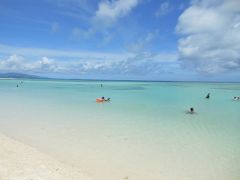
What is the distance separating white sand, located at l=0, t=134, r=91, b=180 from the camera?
479cm

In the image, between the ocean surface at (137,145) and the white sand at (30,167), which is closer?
the white sand at (30,167)

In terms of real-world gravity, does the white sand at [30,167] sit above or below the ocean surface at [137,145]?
above

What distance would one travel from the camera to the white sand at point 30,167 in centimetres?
479

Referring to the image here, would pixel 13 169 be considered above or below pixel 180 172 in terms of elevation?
above

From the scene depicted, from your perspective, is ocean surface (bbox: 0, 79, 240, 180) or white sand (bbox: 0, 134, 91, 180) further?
ocean surface (bbox: 0, 79, 240, 180)

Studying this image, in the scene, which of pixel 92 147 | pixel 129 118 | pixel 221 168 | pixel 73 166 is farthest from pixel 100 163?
pixel 129 118

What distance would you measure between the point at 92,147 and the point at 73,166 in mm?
1631

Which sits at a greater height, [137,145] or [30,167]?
[30,167]

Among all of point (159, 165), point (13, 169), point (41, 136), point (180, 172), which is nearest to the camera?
point (13, 169)

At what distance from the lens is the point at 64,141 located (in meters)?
8.08

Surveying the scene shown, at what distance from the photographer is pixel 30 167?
522 centimetres

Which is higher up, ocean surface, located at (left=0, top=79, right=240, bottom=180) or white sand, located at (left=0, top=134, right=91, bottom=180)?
white sand, located at (left=0, top=134, right=91, bottom=180)

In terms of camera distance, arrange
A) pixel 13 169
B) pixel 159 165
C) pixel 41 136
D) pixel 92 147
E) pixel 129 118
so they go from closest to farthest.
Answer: pixel 13 169
pixel 159 165
pixel 92 147
pixel 41 136
pixel 129 118

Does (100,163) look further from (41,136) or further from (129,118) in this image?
(129,118)
